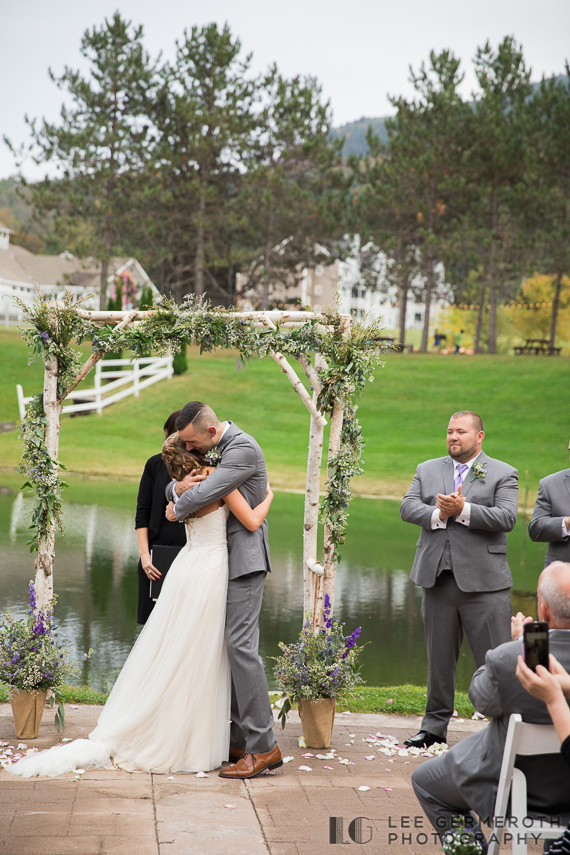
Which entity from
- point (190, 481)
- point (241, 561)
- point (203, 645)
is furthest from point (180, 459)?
point (203, 645)

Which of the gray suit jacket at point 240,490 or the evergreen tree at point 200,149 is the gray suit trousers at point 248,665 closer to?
the gray suit jacket at point 240,490

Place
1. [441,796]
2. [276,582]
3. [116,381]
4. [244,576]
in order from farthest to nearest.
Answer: [116,381] → [276,582] → [244,576] → [441,796]

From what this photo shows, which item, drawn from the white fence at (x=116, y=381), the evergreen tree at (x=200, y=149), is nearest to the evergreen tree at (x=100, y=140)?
the evergreen tree at (x=200, y=149)

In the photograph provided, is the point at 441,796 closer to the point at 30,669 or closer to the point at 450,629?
the point at 450,629

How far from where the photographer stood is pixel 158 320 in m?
5.45

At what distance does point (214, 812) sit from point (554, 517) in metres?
2.84

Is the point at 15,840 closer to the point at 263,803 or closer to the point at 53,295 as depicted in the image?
the point at 263,803

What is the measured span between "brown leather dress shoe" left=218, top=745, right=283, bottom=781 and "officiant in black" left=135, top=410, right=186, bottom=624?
62.3 inches

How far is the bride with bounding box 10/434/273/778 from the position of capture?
4.48 metres

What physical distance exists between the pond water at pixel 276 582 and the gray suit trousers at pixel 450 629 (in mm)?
2007

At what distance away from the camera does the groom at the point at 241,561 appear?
14.7 ft

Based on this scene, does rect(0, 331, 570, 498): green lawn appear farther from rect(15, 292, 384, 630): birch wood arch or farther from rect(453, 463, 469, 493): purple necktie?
rect(453, 463, 469, 493): purple necktie

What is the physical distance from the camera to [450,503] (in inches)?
193

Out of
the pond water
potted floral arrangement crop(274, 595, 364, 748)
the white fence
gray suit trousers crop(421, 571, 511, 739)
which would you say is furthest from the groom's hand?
the white fence
